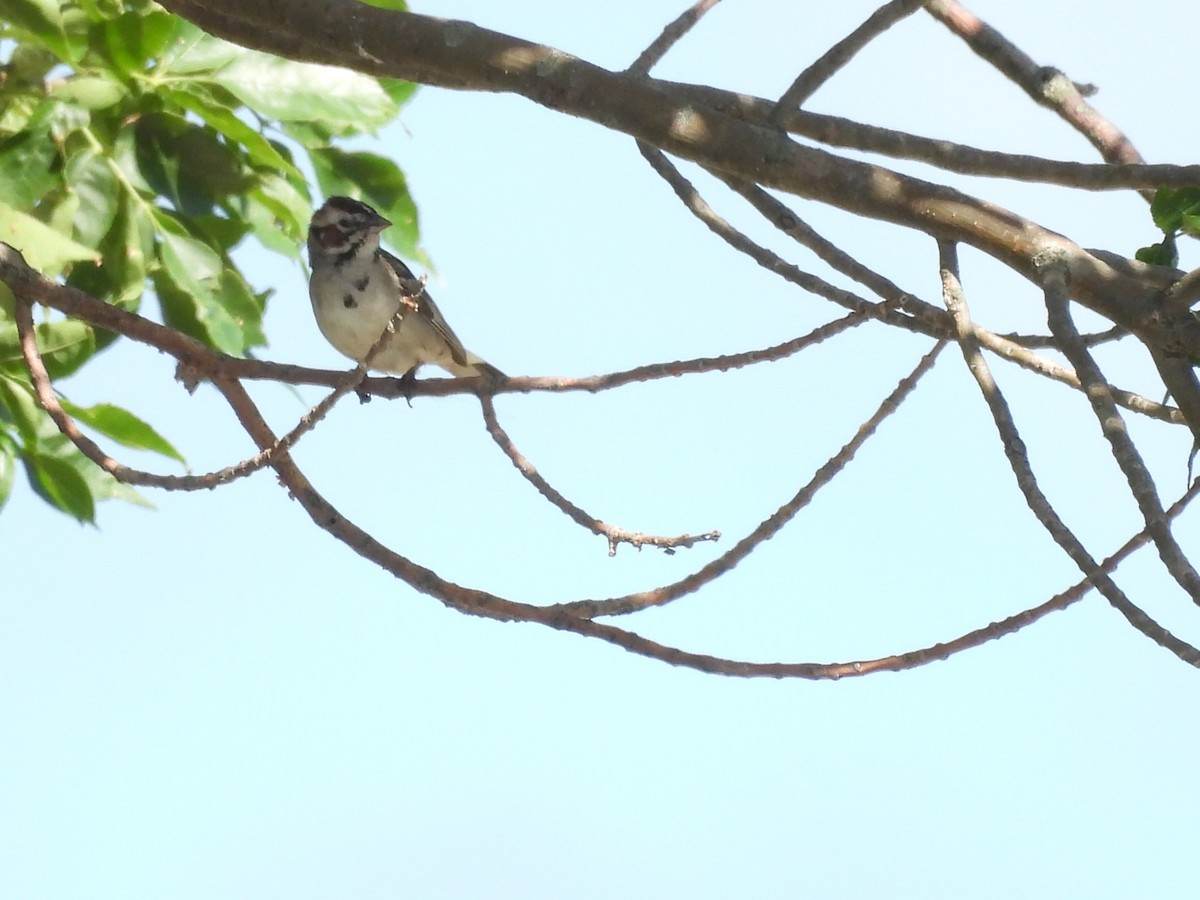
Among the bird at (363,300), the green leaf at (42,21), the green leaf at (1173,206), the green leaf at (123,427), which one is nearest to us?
the green leaf at (1173,206)

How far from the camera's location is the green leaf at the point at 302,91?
3.02 m

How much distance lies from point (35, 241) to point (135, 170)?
0.44 metres

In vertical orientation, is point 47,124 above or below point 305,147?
below

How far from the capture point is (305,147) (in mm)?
3340

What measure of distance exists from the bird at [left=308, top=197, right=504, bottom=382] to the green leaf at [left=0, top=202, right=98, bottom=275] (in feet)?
5.14

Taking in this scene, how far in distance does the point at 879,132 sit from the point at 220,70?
1.53 metres

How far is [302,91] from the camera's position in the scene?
120 inches

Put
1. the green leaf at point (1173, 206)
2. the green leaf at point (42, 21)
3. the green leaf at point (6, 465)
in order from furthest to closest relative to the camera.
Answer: the green leaf at point (6, 465)
the green leaf at point (42, 21)
the green leaf at point (1173, 206)

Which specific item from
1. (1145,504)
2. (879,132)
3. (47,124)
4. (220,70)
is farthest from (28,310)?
(1145,504)

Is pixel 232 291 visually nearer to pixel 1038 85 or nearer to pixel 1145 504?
pixel 1038 85

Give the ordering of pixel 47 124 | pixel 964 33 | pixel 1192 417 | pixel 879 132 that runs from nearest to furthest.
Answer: pixel 1192 417, pixel 879 132, pixel 47 124, pixel 964 33

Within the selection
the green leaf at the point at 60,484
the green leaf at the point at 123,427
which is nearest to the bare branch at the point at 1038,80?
the green leaf at the point at 123,427

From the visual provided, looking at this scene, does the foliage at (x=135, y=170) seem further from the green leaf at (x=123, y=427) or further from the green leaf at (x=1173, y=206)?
the green leaf at (x=1173, y=206)

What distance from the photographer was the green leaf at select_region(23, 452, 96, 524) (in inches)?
117
